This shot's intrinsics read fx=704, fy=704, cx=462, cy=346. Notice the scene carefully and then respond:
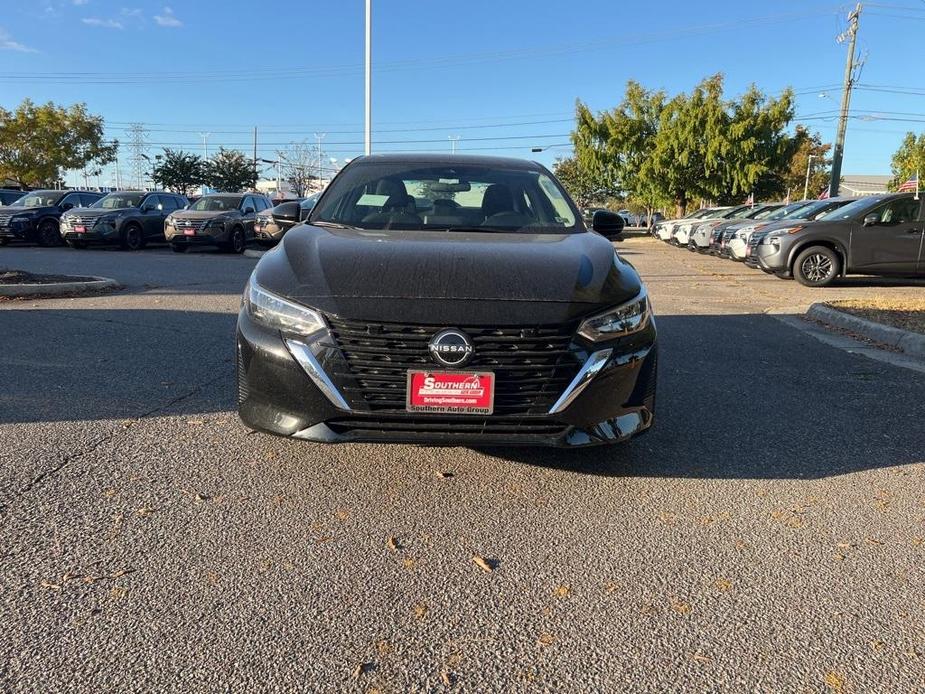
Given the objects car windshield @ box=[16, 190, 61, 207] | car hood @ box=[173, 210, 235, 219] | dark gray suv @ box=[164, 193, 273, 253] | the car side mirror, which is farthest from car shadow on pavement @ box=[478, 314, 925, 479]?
car windshield @ box=[16, 190, 61, 207]

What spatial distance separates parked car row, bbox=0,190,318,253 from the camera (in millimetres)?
17500

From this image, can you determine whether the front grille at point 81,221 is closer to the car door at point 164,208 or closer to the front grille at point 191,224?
the car door at point 164,208

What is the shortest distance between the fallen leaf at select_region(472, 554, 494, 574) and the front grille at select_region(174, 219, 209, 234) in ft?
54.0

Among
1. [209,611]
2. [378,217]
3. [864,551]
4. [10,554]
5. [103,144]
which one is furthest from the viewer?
[103,144]

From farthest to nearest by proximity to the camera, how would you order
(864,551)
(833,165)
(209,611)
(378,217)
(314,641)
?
(833,165) → (378,217) → (864,551) → (209,611) → (314,641)

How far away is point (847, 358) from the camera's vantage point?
6.39 metres

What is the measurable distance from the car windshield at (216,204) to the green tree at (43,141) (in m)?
32.6

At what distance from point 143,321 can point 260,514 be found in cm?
486

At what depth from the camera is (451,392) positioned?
2922mm

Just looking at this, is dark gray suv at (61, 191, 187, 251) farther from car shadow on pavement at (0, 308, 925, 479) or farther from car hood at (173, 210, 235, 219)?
car shadow on pavement at (0, 308, 925, 479)

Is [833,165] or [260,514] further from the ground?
[833,165]

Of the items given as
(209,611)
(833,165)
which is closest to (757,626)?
(209,611)

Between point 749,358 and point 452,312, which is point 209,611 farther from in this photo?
point 749,358

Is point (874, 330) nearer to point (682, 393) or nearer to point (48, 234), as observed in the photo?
point (682, 393)
